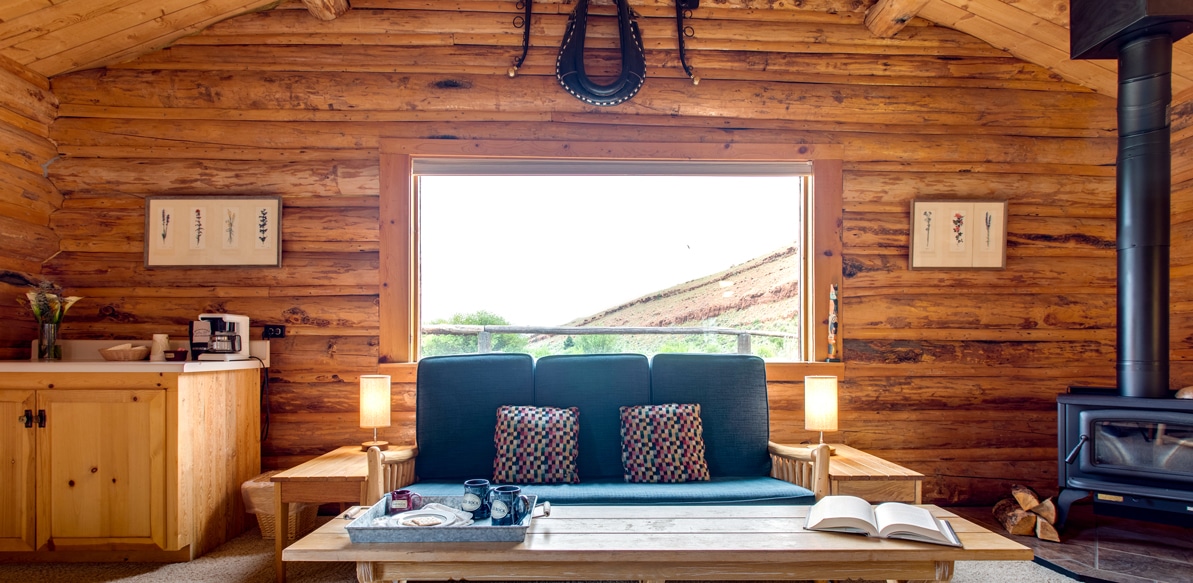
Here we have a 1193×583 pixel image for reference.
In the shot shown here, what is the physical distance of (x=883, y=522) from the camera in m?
2.06

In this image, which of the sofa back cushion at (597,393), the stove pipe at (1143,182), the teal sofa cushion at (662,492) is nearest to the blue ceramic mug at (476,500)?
the teal sofa cushion at (662,492)

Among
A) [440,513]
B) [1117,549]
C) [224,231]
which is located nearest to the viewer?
[440,513]

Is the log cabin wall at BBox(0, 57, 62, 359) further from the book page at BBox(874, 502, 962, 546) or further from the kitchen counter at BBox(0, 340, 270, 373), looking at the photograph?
the book page at BBox(874, 502, 962, 546)

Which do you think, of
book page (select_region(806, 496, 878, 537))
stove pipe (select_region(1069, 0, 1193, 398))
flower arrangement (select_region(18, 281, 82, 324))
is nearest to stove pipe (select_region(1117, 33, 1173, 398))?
stove pipe (select_region(1069, 0, 1193, 398))

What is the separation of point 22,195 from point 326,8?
1939 mm

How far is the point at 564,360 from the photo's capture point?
3457 millimetres

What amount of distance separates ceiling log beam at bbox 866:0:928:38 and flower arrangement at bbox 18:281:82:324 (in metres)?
4.78

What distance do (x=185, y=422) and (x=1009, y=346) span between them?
4.58 meters

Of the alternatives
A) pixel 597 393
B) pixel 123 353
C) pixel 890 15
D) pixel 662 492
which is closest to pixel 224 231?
pixel 123 353

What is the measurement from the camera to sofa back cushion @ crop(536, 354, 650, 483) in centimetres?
329

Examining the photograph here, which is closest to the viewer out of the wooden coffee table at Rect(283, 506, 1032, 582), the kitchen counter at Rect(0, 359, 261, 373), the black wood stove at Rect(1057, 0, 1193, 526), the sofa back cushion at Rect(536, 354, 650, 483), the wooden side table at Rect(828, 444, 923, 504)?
the wooden coffee table at Rect(283, 506, 1032, 582)

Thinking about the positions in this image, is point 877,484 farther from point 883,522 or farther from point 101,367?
point 101,367

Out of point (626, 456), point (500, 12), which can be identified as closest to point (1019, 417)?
point (626, 456)

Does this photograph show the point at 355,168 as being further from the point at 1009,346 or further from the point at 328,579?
the point at 1009,346
